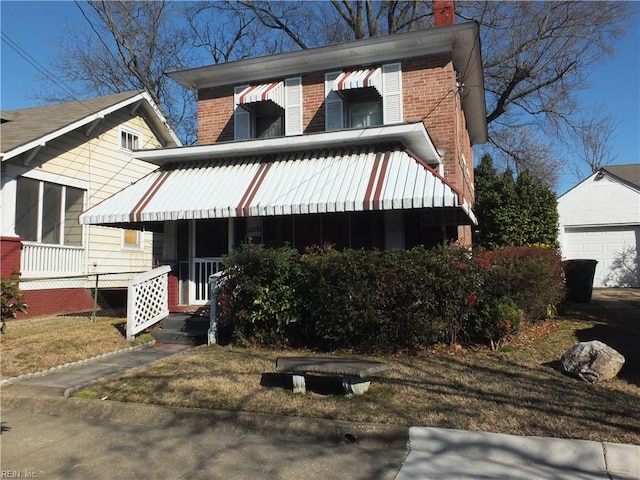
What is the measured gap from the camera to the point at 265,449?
4.55 meters

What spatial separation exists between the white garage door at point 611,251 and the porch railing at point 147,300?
1581 cm

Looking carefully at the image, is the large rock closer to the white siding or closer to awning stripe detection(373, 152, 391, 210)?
awning stripe detection(373, 152, 391, 210)

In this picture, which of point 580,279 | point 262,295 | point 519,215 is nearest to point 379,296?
point 262,295

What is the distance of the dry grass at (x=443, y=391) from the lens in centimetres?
480

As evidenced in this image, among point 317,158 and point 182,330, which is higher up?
point 317,158

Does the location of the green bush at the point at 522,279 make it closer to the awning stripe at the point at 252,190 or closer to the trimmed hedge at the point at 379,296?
the trimmed hedge at the point at 379,296

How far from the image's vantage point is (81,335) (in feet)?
30.6

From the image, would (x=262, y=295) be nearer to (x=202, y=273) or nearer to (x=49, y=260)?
(x=202, y=273)

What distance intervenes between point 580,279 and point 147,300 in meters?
9.93

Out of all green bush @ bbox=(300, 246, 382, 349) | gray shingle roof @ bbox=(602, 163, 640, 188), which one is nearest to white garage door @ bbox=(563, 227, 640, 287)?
gray shingle roof @ bbox=(602, 163, 640, 188)

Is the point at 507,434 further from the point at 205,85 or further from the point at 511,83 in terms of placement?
the point at 511,83

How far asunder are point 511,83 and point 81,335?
2181 cm

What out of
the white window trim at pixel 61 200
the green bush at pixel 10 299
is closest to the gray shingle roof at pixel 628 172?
the white window trim at pixel 61 200

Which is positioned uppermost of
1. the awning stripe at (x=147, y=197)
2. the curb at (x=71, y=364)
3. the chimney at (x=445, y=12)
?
the chimney at (x=445, y=12)
